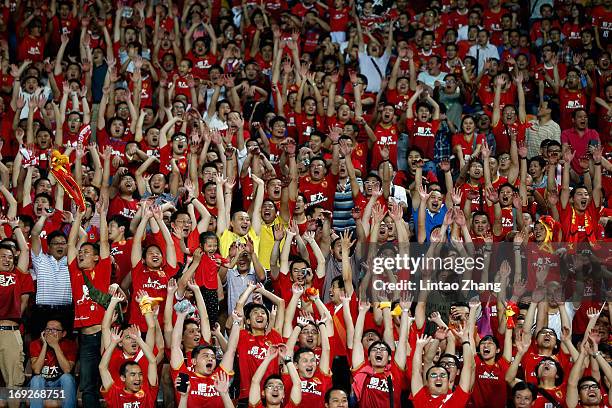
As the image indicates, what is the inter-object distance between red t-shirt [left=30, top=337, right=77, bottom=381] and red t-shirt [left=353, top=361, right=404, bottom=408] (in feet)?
8.30

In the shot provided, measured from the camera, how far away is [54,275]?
11664mm

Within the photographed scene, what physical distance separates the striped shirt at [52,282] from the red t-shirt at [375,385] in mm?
2788

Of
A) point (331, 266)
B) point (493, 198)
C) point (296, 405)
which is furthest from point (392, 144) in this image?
point (296, 405)

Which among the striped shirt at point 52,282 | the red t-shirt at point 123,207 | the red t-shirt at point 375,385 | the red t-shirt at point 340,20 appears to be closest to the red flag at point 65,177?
the red t-shirt at point 123,207

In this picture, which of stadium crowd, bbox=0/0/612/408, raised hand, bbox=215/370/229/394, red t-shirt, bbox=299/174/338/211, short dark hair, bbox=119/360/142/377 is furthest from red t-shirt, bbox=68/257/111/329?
red t-shirt, bbox=299/174/338/211

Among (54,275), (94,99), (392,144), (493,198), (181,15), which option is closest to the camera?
(54,275)

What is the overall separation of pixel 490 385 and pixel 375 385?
3.43 feet

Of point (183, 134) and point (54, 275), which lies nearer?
point (54, 275)

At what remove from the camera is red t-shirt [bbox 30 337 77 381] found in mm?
11070

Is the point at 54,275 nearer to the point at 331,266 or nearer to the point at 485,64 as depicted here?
the point at 331,266

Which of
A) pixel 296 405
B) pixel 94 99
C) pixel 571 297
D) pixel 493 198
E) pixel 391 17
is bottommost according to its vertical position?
pixel 296 405

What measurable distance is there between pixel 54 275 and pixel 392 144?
438cm

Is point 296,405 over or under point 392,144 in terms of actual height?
under

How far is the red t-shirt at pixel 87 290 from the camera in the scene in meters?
11.2
